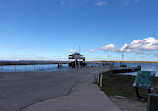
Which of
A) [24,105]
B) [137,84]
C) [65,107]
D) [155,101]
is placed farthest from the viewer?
[137,84]

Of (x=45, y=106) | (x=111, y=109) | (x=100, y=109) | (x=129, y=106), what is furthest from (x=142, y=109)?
(x=45, y=106)

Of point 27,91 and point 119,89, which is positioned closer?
point 27,91

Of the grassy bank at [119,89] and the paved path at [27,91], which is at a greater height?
the paved path at [27,91]

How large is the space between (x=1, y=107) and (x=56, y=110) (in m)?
2.03

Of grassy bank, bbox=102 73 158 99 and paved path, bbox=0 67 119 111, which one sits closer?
paved path, bbox=0 67 119 111

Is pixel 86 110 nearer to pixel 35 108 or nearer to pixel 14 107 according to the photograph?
pixel 35 108

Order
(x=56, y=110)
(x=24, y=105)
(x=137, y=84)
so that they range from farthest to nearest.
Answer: (x=137, y=84)
(x=24, y=105)
(x=56, y=110)

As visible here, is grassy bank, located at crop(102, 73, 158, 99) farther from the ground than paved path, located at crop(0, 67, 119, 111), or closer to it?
closer to it

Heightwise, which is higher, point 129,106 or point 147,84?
point 147,84

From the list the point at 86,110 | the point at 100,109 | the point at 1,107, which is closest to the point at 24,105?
the point at 1,107

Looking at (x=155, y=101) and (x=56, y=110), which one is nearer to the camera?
(x=155, y=101)

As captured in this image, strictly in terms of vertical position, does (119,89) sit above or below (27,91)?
below

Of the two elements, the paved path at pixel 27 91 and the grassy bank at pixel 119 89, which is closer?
the paved path at pixel 27 91

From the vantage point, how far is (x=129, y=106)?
6.32m
